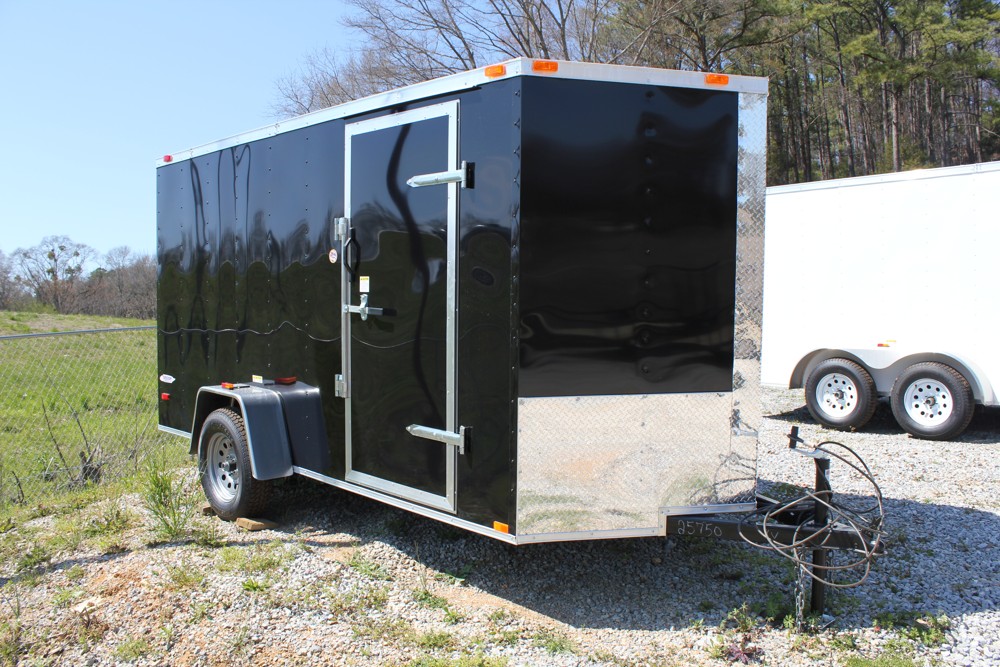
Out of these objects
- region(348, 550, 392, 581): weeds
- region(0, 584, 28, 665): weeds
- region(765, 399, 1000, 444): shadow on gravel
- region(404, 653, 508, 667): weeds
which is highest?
region(765, 399, 1000, 444): shadow on gravel

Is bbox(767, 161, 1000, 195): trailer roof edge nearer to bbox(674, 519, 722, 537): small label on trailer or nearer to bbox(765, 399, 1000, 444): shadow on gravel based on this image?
bbox(765, 399, 1000, 444): shadow on gravel

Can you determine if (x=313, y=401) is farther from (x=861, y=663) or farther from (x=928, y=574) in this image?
(x=928, y=574)

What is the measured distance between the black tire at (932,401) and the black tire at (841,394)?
29 cm

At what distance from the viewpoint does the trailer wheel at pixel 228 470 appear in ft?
17.2

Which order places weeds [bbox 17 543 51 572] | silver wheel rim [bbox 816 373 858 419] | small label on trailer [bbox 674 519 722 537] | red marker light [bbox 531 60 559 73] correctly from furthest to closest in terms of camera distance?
silver wheel rim [bbox 816 373 858 419]
weeds [bbox 17 543 51 572]
small label on trailer [bbox 674 519 722 537]
red marker light [bbox 531 60 559 73]

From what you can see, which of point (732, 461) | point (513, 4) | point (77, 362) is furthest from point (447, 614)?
point (513, 4)

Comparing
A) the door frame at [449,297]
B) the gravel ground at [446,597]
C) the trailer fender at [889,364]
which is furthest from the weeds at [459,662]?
the trailer fender at [889,364]

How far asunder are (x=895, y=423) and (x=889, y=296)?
189 centimetres

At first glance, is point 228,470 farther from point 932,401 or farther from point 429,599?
point 932,401

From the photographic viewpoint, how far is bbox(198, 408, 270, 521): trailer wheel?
5.25 m

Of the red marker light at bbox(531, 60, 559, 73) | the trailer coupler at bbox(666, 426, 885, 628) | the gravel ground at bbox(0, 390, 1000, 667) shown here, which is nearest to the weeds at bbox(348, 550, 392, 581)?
the gravel ground at bbox(0, 390, 1000, 667)

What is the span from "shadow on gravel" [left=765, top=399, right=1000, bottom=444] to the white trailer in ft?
1.38

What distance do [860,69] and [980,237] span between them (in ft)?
70.9

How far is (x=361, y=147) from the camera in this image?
15.3 ft
